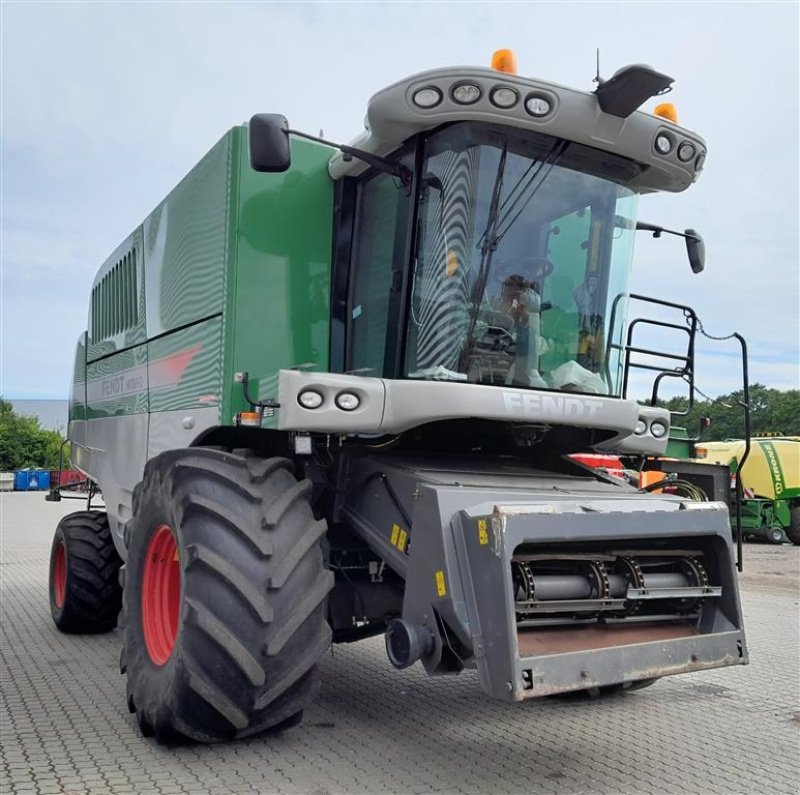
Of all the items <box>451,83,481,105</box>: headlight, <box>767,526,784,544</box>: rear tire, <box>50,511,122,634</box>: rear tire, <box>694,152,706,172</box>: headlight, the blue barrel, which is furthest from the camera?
the blue barrel

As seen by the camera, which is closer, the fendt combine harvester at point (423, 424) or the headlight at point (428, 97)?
the fendt combine harvester at point (423, 424)

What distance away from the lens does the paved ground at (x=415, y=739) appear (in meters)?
3.54

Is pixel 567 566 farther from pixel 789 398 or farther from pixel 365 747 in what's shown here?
pixel 789 398

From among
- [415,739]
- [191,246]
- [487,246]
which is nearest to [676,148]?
[487,246]

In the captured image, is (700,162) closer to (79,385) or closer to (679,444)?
(679,444)

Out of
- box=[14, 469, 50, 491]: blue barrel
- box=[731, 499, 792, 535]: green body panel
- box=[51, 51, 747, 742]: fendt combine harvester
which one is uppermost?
box=[51, 51, 747, 742]: fendt combine harvester

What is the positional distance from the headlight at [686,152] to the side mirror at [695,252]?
0.79 meters

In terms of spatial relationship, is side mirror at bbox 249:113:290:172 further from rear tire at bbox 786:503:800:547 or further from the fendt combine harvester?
rear tire at bbox 786:503:800:547

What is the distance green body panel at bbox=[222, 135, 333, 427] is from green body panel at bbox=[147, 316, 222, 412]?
0.18m

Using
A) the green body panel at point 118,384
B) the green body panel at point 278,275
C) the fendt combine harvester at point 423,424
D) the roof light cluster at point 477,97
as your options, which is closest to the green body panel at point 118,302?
the green body panel at point 118,384

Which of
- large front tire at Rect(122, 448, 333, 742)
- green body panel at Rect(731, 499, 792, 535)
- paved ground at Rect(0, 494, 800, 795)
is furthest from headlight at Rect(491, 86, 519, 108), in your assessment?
green body panel at Rect(731, 499, 792, 535)

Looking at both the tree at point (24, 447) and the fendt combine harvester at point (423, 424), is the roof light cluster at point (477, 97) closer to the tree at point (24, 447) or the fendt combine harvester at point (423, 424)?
the fendt combine harvester at point (423, 424)

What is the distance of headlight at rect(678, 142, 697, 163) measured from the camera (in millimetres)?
4312

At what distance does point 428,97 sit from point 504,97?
1.12 feet
